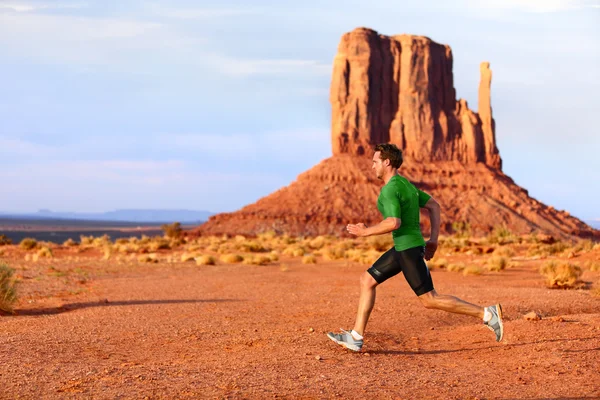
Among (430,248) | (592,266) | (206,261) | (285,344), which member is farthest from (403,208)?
(206,261)

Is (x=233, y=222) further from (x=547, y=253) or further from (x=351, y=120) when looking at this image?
(x=547, y=253)

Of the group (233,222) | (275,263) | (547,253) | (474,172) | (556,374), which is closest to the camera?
(556,374)

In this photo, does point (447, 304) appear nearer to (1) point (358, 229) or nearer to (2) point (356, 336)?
(2) point (356, 336)

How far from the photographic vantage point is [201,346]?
940 centimetres

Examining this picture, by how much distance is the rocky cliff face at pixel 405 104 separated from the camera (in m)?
89.8

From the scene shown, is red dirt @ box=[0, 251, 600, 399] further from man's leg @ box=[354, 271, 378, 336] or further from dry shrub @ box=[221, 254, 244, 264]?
dry shrub @ box=[221, 254, 244, 264]

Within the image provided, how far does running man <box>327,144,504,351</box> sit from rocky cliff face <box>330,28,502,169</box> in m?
79.4

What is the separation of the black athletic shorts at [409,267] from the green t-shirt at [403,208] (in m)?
0.08

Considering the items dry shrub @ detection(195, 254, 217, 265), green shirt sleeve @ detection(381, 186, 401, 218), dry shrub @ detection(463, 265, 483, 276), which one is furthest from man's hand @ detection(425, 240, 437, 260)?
dry shrub @ detection(195, 254, 217, 265)

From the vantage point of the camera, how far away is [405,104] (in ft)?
304

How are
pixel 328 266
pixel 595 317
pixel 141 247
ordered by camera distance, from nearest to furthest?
pixel 595 317
pixel 328 266
pixel 141 247

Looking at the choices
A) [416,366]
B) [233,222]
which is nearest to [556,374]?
[416,366]

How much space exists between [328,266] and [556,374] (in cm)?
2213

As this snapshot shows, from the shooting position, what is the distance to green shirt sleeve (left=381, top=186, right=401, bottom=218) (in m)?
7.89
